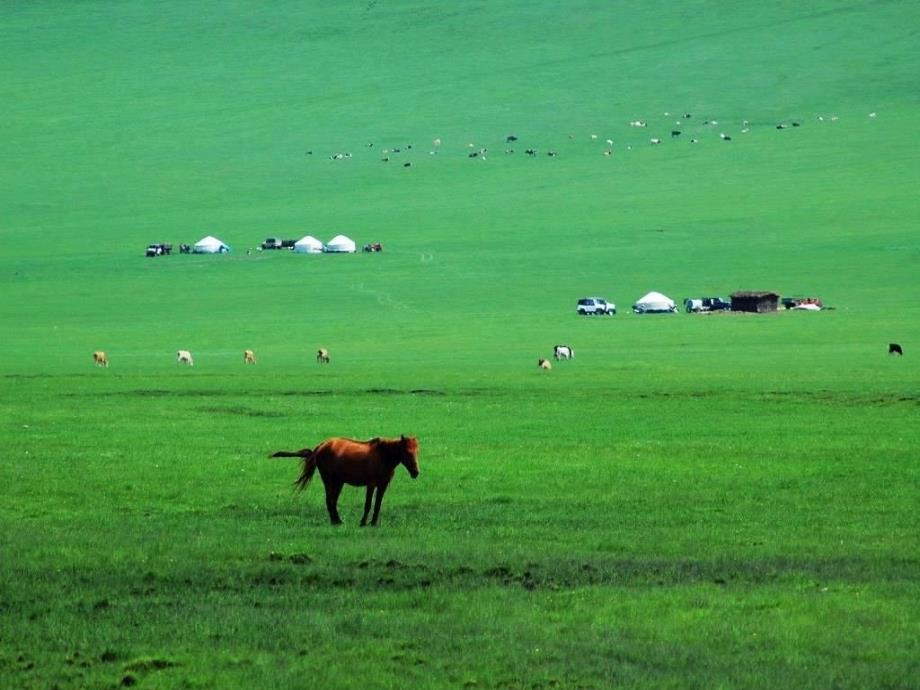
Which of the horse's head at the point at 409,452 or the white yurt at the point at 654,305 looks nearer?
the horse's head at the point at 409,452

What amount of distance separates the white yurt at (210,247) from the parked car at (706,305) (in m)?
31.6

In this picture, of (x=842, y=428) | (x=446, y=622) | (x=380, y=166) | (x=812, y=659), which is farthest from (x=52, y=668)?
(x=380, y=166)

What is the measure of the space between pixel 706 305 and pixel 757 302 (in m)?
3.23

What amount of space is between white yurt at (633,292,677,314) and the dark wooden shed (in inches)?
110

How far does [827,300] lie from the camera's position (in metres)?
73.0

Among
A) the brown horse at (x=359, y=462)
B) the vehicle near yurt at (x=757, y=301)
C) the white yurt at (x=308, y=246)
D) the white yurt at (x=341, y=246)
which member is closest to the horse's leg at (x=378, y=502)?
the brown horse at (x=359, y=462)

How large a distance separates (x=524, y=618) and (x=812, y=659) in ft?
6.50

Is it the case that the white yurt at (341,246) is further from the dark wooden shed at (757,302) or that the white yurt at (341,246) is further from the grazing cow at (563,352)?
the grazing cow at (563,352)

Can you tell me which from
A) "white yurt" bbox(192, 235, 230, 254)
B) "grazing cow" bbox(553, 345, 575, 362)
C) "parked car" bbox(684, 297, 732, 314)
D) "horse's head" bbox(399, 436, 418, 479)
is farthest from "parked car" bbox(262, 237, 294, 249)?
"horse's head" bbox(399, 436, 418, 479)

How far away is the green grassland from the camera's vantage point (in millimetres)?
10844

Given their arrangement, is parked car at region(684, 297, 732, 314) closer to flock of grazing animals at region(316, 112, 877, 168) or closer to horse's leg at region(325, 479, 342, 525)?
flock of grazing animals at region(316, 112, 877, 168)

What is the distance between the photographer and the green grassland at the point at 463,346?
10.8m

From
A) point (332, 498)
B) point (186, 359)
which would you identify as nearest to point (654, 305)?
point (186, 359)

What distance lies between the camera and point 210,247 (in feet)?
307
